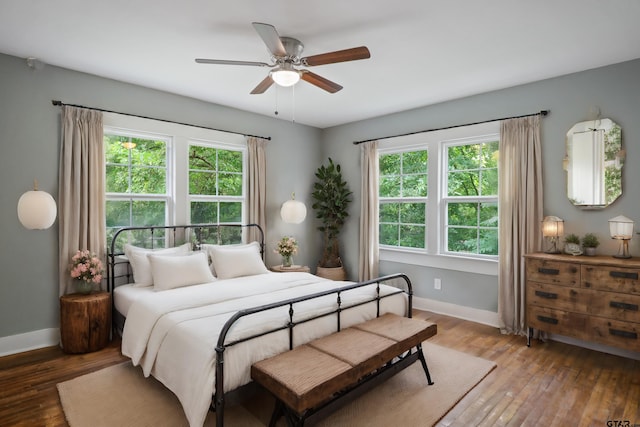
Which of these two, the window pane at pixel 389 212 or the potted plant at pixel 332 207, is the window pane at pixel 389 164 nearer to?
the window pane at pixel 389 212

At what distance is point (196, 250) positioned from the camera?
443 cm

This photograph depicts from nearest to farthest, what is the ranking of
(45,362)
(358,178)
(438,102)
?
(45,362), (438,102), (358,178)

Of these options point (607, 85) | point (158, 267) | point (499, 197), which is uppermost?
point (607, 85)

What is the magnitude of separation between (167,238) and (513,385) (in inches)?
154

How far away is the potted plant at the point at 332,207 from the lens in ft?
18.8

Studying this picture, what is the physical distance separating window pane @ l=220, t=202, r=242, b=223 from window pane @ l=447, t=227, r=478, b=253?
2953 mm

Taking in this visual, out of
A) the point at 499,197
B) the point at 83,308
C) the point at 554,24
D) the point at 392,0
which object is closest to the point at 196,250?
the point at 83,308

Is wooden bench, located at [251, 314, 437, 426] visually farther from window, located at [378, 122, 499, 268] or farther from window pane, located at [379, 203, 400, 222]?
window pane, located at [379, 203, 400, 222]

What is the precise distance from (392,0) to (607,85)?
102 inches

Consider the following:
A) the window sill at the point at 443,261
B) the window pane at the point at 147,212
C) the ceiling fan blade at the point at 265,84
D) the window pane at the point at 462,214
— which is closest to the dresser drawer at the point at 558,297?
the window sill at the point at 443,261

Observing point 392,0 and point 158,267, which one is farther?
point 158,267

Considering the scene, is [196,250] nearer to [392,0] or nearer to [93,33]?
[93,33]

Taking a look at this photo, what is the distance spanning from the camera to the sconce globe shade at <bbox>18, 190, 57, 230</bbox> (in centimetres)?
307

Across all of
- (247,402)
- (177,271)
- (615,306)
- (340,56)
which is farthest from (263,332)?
(615,306)
